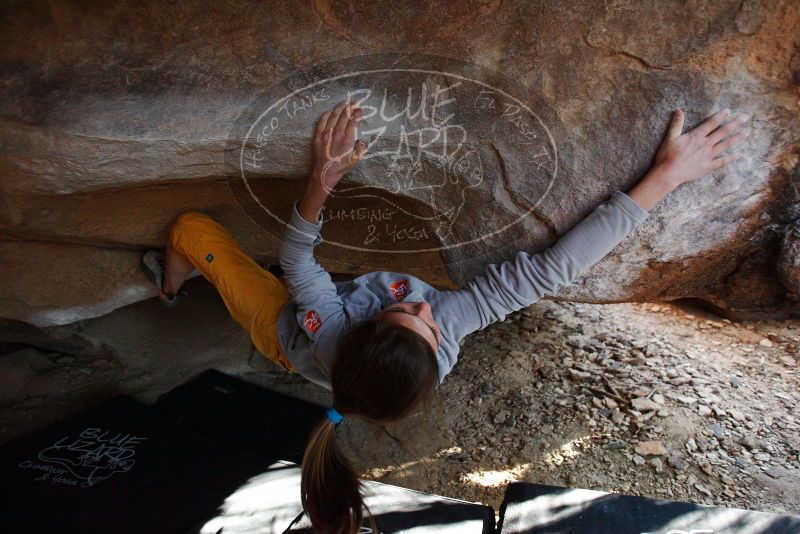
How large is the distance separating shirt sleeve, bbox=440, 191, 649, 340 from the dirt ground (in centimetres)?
83

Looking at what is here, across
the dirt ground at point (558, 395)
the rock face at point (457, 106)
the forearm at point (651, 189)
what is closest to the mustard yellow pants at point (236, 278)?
the rock face at point (457, 106)

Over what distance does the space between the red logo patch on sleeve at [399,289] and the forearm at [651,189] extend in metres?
0.51

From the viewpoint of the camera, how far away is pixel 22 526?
1551 millimetres

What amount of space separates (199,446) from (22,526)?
0.49 metres

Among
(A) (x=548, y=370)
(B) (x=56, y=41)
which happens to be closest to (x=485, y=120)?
(B) (x=56, y=41)

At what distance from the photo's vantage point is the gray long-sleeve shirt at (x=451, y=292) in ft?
3.98

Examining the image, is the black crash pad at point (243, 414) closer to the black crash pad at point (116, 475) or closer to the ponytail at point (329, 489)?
the black crash pad at point (116, 475)

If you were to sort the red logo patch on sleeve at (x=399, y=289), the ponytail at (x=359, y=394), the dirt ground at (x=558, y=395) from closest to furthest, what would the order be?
the ponytail at (x=359, y=394), the red logo patch on sleeve at (x=399, y=289), the dirt ground at (x=558, y=395)

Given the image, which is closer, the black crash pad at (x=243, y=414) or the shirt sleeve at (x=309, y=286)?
the shirt sleeve at (x=309, y=286)

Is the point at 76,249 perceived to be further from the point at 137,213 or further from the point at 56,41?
the point at 56,41

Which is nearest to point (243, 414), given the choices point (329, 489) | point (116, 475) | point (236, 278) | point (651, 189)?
point (116, 475)

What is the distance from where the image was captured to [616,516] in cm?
139
